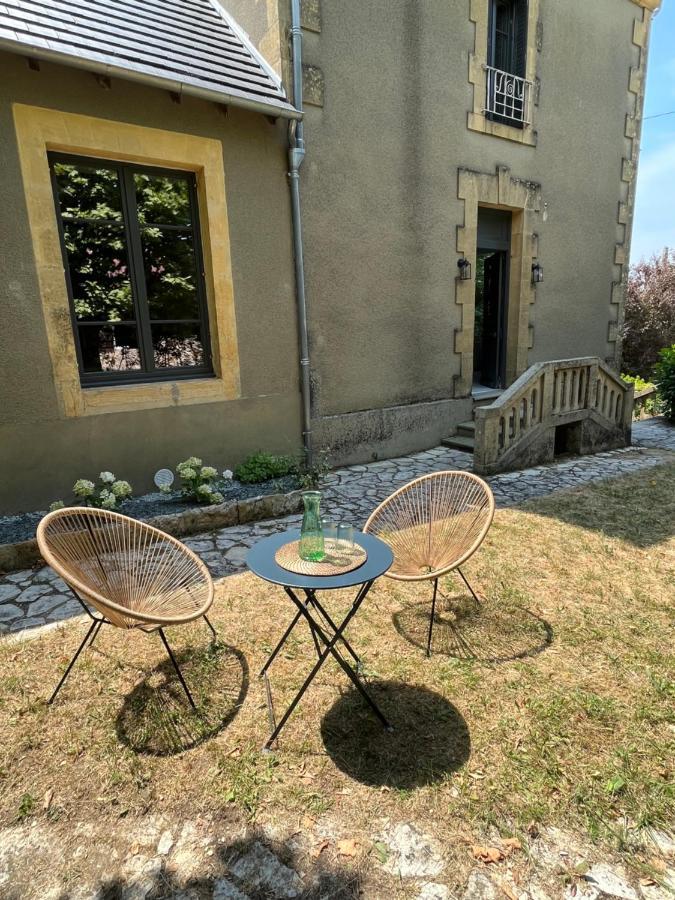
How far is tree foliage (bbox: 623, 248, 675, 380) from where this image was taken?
12.1 metres

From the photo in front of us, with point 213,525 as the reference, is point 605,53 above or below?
above

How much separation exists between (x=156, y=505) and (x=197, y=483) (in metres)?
0.43

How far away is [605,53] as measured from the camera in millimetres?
7961

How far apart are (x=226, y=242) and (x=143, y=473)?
2.51 meters

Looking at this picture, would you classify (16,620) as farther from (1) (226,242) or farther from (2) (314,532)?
(1) (226,242)

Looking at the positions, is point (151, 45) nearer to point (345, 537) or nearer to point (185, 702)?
point (345, 537)

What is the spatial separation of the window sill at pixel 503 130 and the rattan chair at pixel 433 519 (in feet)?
19.3

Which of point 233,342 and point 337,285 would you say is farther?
point 337,285

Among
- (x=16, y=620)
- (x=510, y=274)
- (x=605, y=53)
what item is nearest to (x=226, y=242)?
(x=16, y=620)

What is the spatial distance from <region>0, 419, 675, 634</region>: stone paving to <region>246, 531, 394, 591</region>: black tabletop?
1232 millimetres

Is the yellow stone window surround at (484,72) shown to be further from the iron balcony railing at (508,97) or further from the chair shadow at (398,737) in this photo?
the chair shadow at (398,737)

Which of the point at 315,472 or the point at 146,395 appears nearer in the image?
the point at 146,395

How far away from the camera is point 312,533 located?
2287 millimetres

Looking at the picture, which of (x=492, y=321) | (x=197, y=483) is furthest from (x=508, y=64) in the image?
(x=197, y=483)
